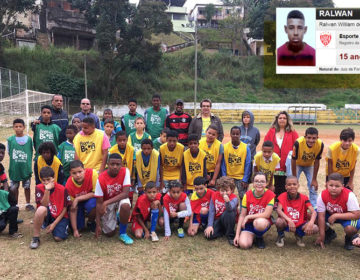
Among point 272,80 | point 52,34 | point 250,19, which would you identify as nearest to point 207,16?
point 250,19

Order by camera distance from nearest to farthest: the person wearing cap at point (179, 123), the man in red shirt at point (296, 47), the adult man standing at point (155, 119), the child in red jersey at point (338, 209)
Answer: the child in red jersey at point (338, 209), the person wearing cap at point (179, 123), the adult man standing at point (155, 119), the man in red shirt at point (296, 47)

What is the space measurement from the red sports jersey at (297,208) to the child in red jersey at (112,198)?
7.11 ft

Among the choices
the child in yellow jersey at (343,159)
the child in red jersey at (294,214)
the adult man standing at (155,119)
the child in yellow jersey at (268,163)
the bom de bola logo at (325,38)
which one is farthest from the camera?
the bom de bola logo at (325,38)

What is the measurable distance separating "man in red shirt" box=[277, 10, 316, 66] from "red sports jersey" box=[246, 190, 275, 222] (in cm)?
1133

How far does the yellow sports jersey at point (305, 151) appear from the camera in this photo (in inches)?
201

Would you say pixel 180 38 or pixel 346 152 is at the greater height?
pixel 180 38

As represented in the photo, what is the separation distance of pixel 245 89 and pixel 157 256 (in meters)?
42.0

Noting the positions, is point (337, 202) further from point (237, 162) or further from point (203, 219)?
point (203, 219)

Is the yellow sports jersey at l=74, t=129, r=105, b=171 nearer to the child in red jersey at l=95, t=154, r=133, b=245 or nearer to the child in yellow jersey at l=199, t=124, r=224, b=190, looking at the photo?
the child in red jersey at l=95, t=154, r=133, b=245

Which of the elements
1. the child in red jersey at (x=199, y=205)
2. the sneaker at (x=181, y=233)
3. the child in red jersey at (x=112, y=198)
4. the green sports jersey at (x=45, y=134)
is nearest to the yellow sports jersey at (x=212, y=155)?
the child in red jersey at (x=199, y=205)

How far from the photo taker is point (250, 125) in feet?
19.5

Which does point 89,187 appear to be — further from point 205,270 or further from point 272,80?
point 272,80

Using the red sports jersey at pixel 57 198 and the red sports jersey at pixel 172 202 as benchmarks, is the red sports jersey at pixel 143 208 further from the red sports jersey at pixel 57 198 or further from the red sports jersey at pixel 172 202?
the red sports jersey at pixel 57 198

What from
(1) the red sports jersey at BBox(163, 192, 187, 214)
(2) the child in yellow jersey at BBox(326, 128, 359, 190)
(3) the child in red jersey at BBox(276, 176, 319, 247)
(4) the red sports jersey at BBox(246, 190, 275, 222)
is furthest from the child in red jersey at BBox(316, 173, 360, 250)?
(1) the red sports jersey at BBox(163, 192, 187, 214)
